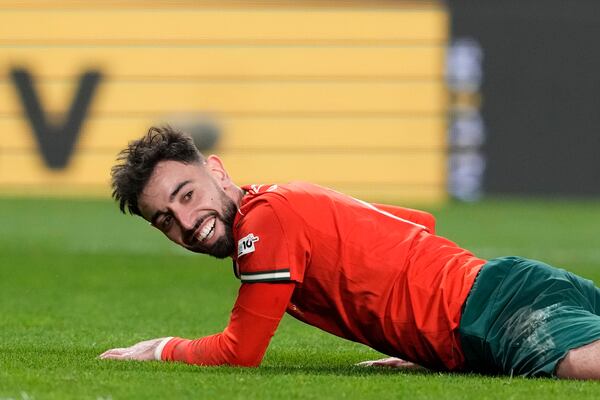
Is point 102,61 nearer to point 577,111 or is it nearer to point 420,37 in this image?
point 420,37

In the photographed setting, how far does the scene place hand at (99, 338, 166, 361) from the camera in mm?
4477

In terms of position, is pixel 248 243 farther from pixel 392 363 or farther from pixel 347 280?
pixel 392 363

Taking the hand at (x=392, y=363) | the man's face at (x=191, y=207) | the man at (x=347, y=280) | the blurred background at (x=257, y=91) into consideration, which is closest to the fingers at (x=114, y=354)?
the man at (x=347, y=280)

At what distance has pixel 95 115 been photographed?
14867 mm

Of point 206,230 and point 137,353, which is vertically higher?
point 206,230

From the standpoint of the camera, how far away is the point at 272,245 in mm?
4152

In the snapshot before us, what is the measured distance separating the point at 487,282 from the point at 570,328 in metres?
0.31

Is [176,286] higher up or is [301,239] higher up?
[301,239]

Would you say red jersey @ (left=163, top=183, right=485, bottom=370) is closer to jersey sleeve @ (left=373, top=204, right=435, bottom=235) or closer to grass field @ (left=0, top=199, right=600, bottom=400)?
grass field @ (left=0, top=199, right=600, bottom=400)

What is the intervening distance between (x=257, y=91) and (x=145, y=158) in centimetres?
1083

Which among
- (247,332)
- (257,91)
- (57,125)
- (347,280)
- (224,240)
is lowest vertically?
(57,125)

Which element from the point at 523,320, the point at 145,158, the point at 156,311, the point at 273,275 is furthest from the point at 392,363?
the point at 156,311

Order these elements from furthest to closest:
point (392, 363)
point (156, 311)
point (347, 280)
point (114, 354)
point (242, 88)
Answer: point (242, 88) → point (156, 311) → point (392, 363) → point (114, 354) → point (347, 280)

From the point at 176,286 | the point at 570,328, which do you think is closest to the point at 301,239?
the point at 570,328
